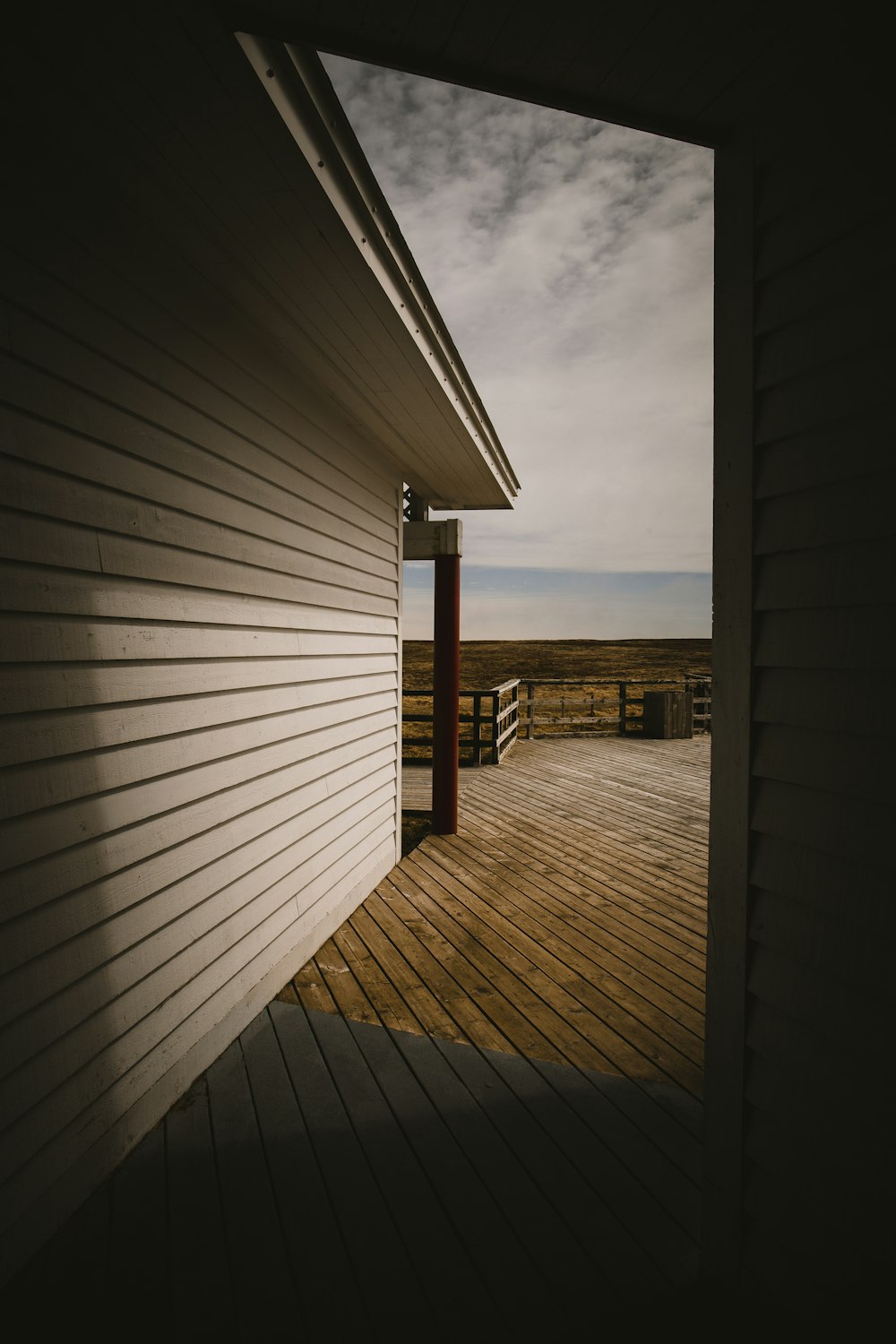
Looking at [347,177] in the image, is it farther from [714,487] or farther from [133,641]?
[133,641]

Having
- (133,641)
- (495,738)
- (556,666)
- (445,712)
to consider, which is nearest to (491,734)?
(495,738)

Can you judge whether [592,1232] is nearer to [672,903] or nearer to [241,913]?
[241,913]

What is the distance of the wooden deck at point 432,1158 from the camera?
4.70 ft

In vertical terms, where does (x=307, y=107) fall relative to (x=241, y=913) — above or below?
above

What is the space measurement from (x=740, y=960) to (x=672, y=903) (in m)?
2.78

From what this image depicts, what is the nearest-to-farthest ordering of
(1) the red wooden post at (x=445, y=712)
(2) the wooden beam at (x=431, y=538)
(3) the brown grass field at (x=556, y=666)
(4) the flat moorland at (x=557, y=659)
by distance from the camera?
(2) the wooden beam at (x=431, y=538) < (1) the red wooden post at (x=445, y=712) < (3) the brown grass field at (x=556, y=666) < (4) the flat moorland at (x=557, y=659)

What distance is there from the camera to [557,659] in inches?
1891

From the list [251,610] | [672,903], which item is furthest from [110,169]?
[672,903]

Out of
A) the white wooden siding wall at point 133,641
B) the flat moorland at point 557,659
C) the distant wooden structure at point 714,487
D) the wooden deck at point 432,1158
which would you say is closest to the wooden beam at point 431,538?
the white wooden siding wall at point 133,641

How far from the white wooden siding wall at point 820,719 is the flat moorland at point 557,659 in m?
30.5

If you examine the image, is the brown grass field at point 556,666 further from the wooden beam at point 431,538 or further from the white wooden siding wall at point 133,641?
the white wooden siding wall at point 133,641

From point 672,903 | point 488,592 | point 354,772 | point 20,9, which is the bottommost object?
point 672,903

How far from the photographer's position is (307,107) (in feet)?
4.84

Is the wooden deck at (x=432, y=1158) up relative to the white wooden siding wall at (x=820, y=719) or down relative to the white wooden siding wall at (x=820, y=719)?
down
